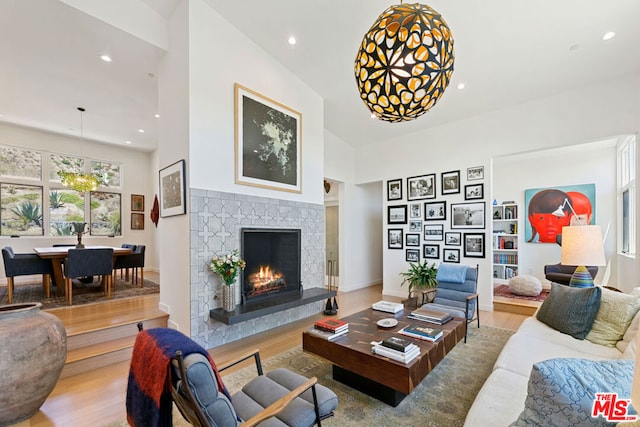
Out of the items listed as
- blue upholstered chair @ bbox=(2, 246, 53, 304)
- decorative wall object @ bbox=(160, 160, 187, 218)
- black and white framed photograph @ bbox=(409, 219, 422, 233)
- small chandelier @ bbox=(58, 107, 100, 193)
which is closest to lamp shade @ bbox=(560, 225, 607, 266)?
black and white framed photograph @ bbox=(409, 219, 422, 233)

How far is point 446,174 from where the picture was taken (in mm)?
5430

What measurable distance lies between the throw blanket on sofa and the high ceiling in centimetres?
361

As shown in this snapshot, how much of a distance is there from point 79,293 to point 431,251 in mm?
6433

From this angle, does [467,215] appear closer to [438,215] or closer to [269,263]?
[438,215]

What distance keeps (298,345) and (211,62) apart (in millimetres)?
3712

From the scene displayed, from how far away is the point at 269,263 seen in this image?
4066 millimetres

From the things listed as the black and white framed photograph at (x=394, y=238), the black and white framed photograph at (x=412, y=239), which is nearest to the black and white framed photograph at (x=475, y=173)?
the black and white framed photograph at (x=412, y=239)

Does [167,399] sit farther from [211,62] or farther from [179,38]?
[179,38]

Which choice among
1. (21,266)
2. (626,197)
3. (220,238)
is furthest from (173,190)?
(626,197)

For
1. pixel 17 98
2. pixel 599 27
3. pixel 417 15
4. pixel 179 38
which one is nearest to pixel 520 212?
pixel 599 27

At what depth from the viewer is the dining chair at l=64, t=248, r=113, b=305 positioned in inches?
148

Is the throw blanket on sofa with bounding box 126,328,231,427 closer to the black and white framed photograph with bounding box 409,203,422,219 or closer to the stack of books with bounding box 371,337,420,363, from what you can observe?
the stack of books with bounding box 371,337,420,363

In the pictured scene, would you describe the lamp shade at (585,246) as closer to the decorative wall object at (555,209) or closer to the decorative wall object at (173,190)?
the decorative wall object at (555,209)

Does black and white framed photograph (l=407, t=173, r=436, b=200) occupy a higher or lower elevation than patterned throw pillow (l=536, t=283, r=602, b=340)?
higher
